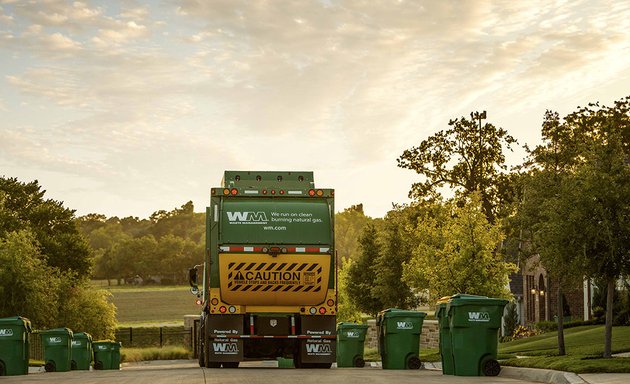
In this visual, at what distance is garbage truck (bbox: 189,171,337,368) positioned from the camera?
23641 millimetres

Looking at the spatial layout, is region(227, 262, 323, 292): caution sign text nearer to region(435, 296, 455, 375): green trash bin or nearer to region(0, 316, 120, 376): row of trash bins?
region(435, 296, 455, 375): green trash bin

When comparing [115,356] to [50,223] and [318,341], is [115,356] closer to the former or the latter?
[318,341]

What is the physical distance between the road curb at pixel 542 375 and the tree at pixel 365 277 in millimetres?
39127

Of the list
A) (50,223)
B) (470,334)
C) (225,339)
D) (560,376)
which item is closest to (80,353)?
(225,339)

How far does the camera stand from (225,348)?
79.5 feet

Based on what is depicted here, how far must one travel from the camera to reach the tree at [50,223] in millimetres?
65812

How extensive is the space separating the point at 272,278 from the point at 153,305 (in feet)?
320

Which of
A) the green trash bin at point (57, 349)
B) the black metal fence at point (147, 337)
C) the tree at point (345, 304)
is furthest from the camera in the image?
the black metal fence at point (147, 337)

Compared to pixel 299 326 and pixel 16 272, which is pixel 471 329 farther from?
pixel 16 272

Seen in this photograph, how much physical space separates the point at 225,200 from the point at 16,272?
961 inches

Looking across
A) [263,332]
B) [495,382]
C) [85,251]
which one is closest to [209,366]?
[263,332]

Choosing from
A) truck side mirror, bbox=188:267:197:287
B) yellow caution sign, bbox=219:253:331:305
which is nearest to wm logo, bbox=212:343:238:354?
yellow caution sign, bbox=219:253:331:305

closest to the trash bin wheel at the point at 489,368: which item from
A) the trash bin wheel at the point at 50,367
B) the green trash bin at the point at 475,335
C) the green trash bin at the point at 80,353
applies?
the green trash bin at the point at 475,335

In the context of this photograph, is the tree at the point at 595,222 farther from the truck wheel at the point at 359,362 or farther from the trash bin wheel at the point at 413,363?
the truck wheel at the point at 359,362
